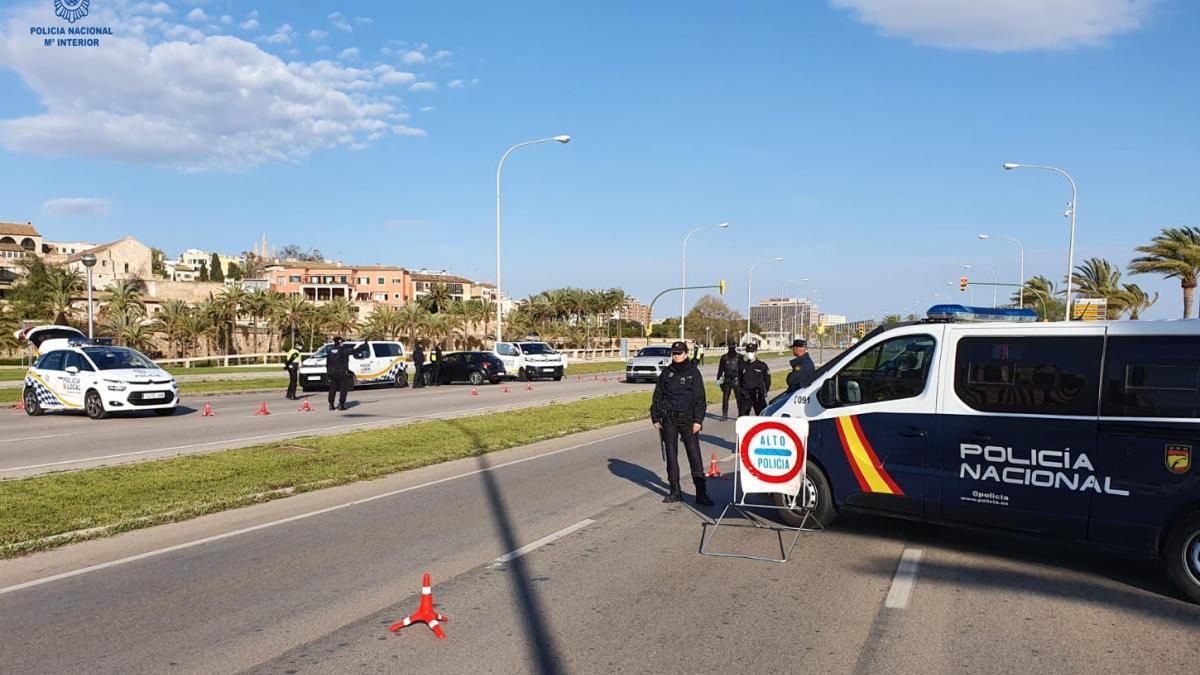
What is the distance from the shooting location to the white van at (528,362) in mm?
41562

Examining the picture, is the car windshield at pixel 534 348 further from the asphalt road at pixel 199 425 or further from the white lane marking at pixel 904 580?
the white lane marking at pixel 904 580

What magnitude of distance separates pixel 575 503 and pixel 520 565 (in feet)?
9.39

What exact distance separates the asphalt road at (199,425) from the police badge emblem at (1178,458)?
43.3ft

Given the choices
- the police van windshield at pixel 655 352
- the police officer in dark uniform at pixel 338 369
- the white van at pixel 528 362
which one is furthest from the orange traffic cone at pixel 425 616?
the white van at pixel 528 362

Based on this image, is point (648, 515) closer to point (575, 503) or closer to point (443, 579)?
point (575, 503)

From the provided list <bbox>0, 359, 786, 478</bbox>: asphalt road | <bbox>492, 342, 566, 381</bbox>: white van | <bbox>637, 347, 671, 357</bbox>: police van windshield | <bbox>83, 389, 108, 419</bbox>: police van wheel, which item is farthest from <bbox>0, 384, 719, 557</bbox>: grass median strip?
<bbox>492, 342, 566, 381</bbox>: white van

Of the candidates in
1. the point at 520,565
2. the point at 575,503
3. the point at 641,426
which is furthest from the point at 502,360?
the point at 520,565

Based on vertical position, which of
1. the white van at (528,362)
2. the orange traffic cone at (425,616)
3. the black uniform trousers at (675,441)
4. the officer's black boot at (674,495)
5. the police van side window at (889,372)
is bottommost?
the white van at (528,362)

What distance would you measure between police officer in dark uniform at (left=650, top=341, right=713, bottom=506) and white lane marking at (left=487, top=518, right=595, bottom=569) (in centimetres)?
143

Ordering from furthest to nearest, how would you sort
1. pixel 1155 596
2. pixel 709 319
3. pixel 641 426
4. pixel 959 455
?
pixel 709 319 < pixel 641 426 < pixel 959 455 < pixel 1155 596

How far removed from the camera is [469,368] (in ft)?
123

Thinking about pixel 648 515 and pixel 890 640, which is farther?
pixel 648 515

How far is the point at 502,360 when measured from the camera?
40.6m

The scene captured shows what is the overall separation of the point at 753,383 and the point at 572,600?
10850mm
